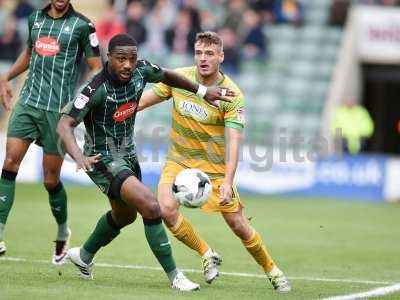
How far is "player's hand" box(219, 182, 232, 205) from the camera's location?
9219 millimetres

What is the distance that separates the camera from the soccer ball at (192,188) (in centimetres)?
937

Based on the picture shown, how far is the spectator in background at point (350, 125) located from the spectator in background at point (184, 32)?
3686 millimetres

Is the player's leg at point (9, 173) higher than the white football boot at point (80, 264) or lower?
higher

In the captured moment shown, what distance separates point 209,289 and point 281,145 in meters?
12.7

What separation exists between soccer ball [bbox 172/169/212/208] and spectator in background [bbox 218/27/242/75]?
597 inches

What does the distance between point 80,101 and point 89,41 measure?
6.19 ft

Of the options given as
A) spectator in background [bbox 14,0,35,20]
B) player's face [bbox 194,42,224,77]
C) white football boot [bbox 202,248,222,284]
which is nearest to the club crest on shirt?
player's face [bbox 194,42,224,77]

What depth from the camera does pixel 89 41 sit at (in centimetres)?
1070

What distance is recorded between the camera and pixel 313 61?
25.9 metres

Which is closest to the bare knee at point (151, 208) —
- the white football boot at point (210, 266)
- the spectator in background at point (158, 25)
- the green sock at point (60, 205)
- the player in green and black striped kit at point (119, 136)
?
the player in green and black striped kit at point (119, 136)

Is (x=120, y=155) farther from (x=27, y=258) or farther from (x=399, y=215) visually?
(x=399, y=215)

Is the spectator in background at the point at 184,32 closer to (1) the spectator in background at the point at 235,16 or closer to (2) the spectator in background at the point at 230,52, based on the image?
(2) the spectator in background at the point at 230,52

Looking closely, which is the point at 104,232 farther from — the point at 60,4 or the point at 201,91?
the point at 60,4

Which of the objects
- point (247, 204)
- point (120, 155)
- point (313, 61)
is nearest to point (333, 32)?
point (313, 61)
